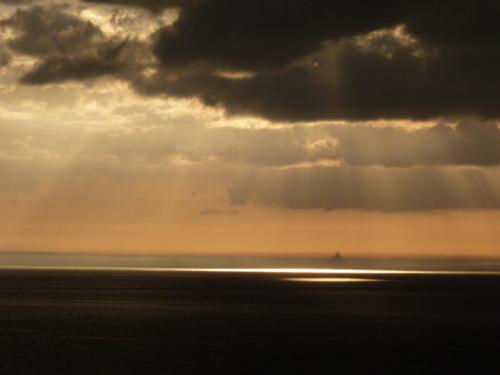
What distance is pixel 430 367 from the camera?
68.1 meters

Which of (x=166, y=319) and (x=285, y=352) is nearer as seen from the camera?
(x=285, y=352)

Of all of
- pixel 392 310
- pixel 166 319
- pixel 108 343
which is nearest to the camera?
pixel 108 343

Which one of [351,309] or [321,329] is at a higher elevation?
[321,329]

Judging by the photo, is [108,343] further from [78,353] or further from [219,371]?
[219,371]

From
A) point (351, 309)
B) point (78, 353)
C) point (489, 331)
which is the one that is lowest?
point (351, 309)

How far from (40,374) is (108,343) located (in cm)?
1970

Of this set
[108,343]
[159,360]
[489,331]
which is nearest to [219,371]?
[159,360]

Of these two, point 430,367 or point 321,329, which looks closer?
point 430,367

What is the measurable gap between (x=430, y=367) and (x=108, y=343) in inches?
1321

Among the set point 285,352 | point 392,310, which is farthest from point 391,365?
point 392,310

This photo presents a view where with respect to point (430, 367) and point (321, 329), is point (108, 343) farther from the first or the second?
point (430, 367)

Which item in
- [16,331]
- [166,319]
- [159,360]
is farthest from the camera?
[166,319]

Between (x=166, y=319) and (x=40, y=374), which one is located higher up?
(x=40, y=374)

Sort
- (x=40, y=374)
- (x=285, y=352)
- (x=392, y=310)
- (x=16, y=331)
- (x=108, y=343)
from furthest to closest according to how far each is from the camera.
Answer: (x=392, y=310) < (x=16, y=331) < (x=108, y=343) < (x=285, y=352) < (x=40, y=374)
